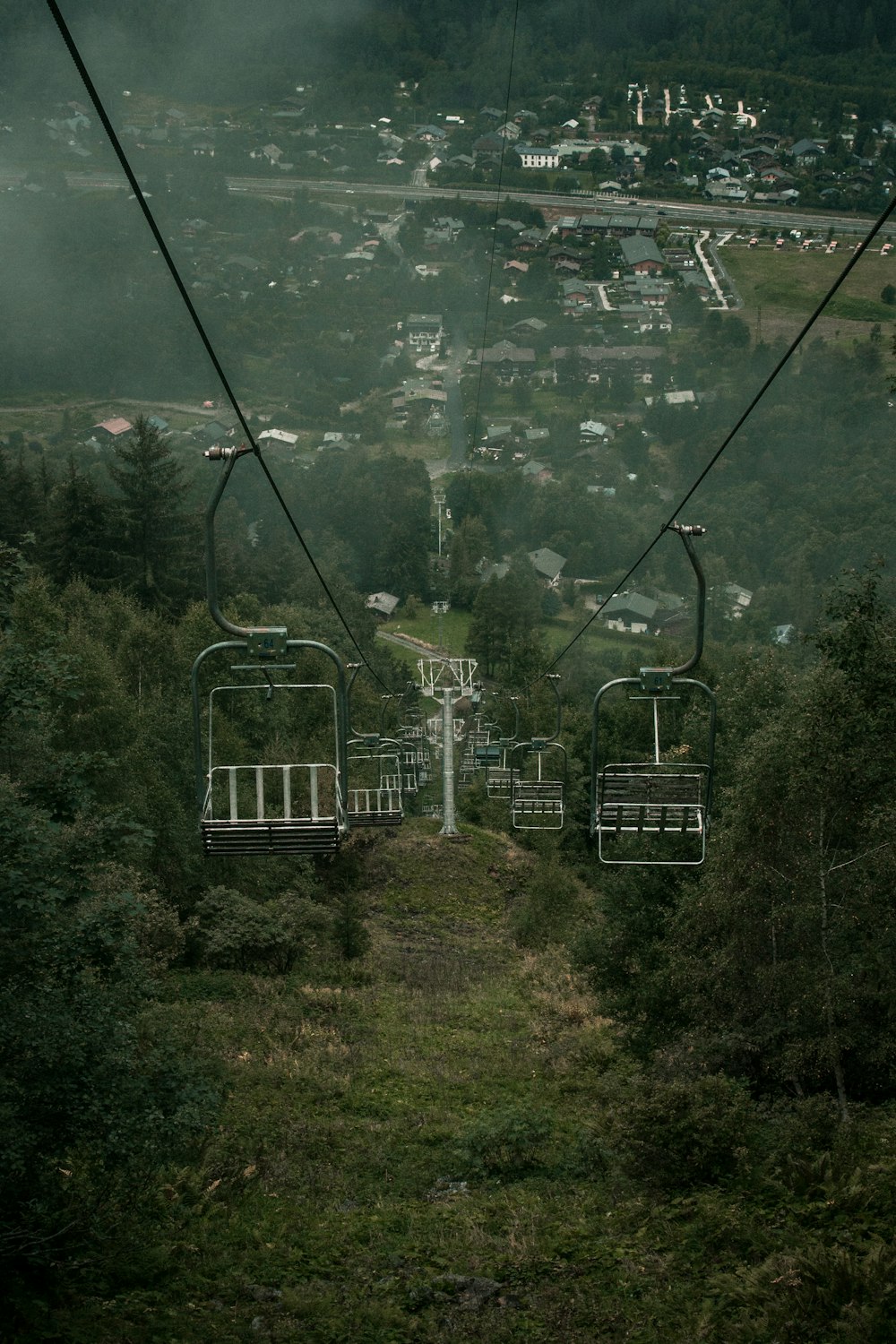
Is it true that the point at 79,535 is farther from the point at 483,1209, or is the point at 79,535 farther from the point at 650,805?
the point at 650,805

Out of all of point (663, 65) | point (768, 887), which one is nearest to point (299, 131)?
point (663, 65)

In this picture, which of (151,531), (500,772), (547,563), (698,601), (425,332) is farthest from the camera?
(425,332)

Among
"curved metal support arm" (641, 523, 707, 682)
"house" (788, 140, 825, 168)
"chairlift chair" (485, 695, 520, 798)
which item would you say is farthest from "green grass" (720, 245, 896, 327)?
"curved metal support arm" (641, 523, 707, 682)

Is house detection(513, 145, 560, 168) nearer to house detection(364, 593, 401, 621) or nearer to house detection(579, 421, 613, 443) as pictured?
house detection(579, 421, 613, 443)

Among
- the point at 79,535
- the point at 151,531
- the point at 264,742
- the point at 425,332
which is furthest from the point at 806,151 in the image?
the point at 264,742

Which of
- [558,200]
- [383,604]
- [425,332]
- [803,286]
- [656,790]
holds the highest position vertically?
[558,200]

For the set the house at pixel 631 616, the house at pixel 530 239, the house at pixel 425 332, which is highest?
the house at pixel 530 239

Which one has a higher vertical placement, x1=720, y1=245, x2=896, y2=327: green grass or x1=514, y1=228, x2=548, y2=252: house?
x1=514, y1=228, x2=548, y2=252: house

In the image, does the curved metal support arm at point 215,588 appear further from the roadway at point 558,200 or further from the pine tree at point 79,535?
the roadway at point 558,200

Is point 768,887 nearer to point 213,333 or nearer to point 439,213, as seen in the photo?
point 213,333

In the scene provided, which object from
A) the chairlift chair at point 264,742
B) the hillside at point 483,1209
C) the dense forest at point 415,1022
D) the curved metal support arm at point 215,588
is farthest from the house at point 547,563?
the curved metal support arm at point 215,588
